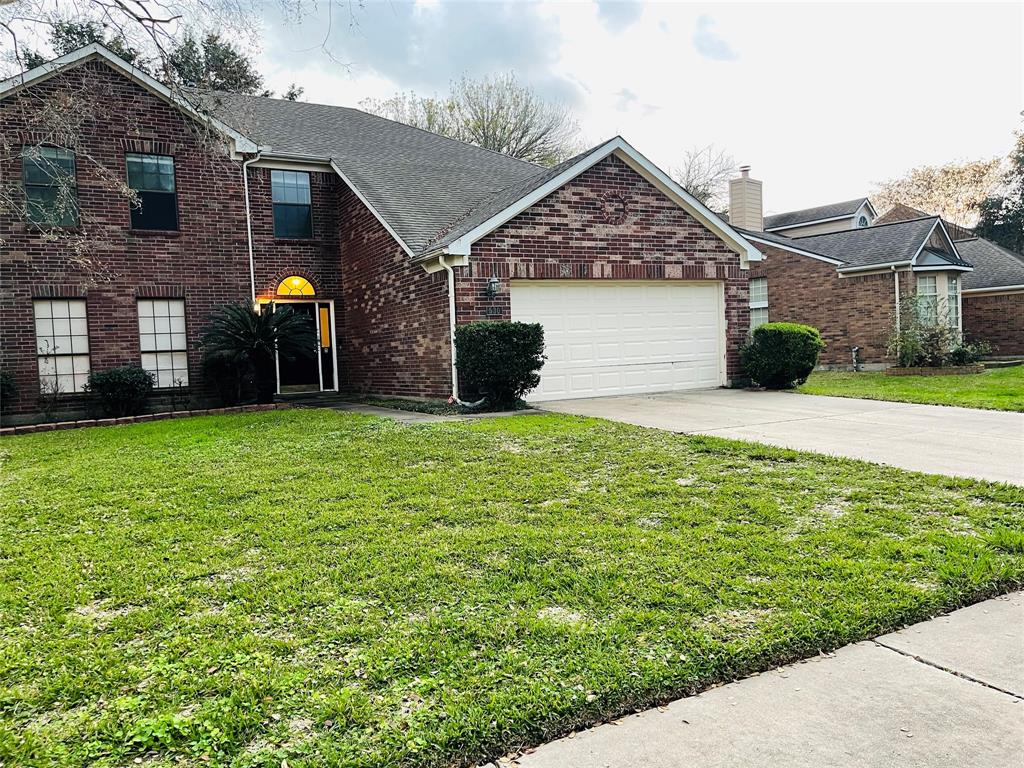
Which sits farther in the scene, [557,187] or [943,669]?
[557,187]

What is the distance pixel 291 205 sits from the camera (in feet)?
49.7

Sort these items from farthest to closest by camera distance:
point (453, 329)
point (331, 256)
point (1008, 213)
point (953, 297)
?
point (1008, 213), point (953, 297), point (331, 256), point (453, 329)

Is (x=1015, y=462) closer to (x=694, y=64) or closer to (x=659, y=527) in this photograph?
(x=659, y=527)

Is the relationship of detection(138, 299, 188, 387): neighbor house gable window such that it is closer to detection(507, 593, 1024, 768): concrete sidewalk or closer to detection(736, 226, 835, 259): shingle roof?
detection(507, 593, 1024, 768): concrete sidewalk

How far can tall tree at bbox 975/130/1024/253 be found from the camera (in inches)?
1361

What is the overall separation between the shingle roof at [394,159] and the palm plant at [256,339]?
2.72 metres

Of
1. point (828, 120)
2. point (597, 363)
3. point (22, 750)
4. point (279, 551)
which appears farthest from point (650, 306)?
point (22, 750)

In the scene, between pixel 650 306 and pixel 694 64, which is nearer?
pixel 694 64

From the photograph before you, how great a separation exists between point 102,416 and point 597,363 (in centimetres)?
905

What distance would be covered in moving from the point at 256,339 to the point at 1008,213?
123 ft

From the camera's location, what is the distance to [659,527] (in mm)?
4461

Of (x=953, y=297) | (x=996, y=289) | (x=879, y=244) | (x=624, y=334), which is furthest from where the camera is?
(x=996, y=289)

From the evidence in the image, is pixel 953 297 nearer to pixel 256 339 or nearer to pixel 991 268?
pixel 991 268

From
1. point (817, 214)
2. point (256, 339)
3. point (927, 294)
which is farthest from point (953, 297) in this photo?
point (256, 339)
